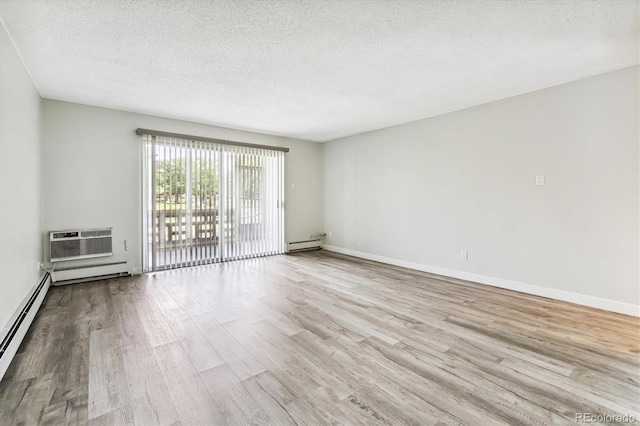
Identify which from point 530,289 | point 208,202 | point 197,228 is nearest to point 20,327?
point 197,228

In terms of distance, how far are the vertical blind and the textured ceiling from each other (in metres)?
1.13

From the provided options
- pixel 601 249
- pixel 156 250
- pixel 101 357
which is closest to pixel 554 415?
pixel 601 249

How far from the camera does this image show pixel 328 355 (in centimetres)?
222

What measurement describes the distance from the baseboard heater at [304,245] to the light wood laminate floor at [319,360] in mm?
2900

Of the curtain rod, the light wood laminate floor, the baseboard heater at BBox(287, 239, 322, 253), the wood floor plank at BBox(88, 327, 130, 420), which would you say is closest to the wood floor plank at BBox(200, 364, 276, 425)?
the light wood laminate floor

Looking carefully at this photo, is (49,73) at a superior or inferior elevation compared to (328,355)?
superior

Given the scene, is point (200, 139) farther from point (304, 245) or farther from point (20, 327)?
point (20, 327)

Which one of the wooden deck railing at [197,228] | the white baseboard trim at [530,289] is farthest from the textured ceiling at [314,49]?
the white baseboard trim at [530,289]

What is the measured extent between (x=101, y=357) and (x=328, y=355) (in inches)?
69.4

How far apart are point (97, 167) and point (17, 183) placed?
1.79m

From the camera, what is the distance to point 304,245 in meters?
6.80

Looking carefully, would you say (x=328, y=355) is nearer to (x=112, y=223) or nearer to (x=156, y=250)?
(x=156, y=250)

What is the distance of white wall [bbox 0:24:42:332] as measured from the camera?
2238mm

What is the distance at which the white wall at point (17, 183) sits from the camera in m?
2.24
